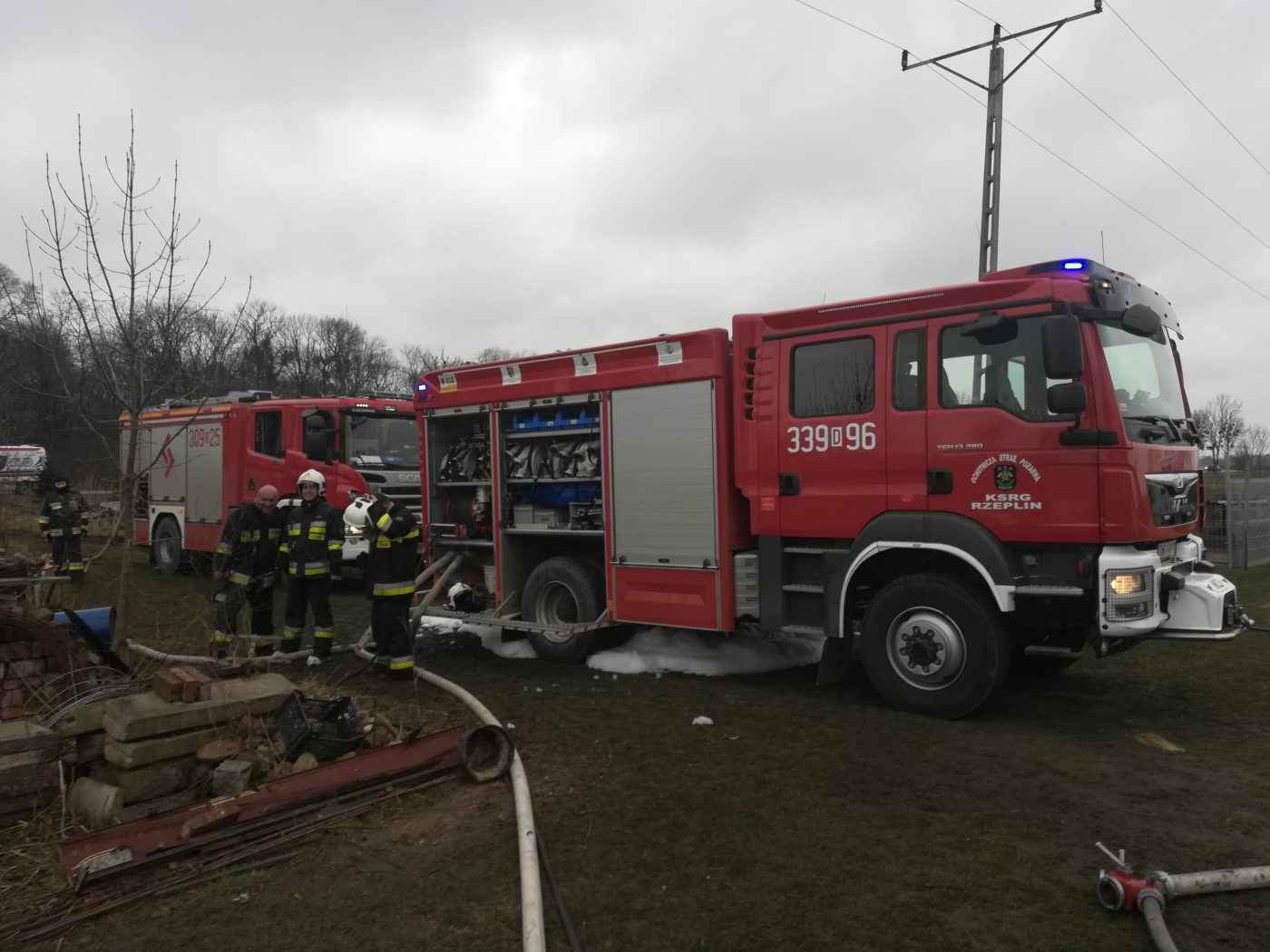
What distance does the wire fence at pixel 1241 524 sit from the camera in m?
13.5

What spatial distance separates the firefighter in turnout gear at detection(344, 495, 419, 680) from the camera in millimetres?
6973

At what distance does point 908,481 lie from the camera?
18.7 feet

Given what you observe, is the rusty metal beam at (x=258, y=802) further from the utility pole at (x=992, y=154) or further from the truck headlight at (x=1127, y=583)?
the utility pole at (x=992, y=154)

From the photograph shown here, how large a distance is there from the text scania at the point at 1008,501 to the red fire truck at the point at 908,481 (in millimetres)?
11

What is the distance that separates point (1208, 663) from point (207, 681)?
747 cm

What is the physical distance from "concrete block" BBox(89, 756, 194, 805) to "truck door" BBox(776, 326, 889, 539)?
3.95 m

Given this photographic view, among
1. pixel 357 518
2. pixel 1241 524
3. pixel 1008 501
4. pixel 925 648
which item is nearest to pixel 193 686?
pixel 357 518

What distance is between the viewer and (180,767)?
4.41 meters

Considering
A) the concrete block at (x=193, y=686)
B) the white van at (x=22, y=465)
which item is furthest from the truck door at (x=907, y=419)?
the white van at (x=22, y=465)

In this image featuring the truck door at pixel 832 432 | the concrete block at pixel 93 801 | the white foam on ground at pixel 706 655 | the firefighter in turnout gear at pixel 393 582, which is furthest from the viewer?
the white foam on ground at pixel 706 655

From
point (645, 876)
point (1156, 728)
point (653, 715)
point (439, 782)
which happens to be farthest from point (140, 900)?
point (1156, 728)

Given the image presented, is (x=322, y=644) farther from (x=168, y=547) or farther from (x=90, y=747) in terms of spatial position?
(x=168, y=547)

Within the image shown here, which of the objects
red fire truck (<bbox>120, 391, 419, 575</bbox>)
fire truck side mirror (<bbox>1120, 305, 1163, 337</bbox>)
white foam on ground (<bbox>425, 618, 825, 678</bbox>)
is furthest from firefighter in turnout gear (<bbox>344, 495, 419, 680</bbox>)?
fire truck side mirror (<bbox>1120, 305, 1163, 337</bbox>)

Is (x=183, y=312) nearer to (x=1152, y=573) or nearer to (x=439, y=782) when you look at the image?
(x=439, y=782)
